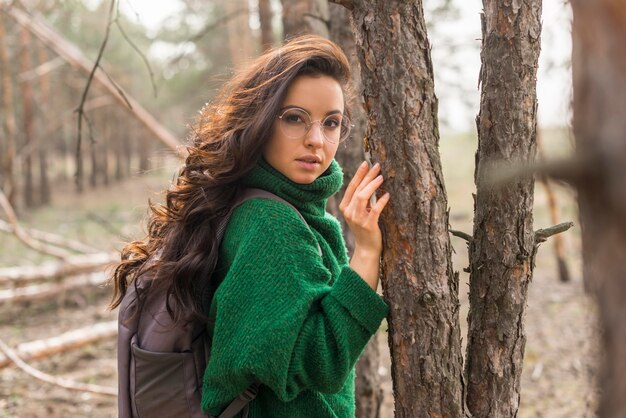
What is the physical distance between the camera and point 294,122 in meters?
1.99

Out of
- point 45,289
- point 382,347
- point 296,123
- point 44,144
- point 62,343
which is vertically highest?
point 44,144

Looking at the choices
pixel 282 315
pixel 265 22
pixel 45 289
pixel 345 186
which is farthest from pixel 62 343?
pixel 282 315

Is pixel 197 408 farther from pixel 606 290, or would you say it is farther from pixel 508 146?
pixel 606 290

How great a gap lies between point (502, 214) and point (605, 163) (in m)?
1.08

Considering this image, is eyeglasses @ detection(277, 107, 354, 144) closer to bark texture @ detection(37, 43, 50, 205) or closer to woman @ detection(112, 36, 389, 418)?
woman @ detection(112, 36, 389, 418)

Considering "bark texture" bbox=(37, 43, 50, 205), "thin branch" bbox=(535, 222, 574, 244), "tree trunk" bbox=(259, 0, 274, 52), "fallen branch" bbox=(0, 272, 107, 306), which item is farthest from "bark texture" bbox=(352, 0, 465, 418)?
"bark texture" bbox=(37, 43, 50, 205)

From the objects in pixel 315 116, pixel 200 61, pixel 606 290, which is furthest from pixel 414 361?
pixel 200 61

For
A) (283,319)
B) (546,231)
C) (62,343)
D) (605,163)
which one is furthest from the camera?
(62,343)

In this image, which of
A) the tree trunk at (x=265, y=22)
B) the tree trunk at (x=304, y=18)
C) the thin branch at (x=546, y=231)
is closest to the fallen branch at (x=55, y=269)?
the tree trunk at (x=265, y=22)

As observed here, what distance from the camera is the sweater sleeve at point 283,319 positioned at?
5.43ft

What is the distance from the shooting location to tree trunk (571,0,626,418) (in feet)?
2.49

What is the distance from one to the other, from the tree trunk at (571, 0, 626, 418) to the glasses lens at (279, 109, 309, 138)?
48.3 inches

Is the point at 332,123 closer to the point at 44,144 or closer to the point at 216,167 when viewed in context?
the point at 216,167

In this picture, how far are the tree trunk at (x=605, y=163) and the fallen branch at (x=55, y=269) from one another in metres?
7.26
